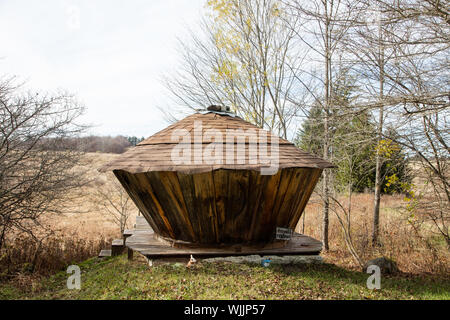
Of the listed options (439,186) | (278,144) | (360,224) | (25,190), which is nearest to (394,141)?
(439,186)

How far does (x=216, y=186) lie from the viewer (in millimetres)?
4793

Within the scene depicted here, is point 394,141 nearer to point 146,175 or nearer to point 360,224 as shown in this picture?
point 360,224

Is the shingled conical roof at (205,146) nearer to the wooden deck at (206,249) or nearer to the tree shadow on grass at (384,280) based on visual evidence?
the wooden deck at (206,249)

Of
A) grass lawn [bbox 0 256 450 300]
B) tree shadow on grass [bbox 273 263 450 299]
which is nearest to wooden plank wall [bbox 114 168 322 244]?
grass lawn [bbox 0 256 450 300]

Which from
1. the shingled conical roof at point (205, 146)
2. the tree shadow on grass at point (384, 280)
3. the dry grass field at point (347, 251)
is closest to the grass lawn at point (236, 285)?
the tree shadow on grass at point (384, 280)

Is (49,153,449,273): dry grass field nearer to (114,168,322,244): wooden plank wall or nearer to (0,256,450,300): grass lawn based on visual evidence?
(0,256,450,300): grass lawn

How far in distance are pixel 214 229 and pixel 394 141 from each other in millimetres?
4480

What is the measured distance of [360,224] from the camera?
9.99 m

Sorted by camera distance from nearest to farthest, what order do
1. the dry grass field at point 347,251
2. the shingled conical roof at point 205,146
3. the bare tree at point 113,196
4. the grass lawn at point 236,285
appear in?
1. the grass lawn at point 236,285
2. the shingled conical roof at point 205,146
3. the dry grass field at point 347,251
4. the bare tree at point 113,196

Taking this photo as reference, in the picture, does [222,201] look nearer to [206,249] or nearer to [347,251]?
[206,249]

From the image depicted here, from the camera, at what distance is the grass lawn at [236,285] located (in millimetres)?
4207

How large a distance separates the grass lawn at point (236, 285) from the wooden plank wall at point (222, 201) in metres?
0.57

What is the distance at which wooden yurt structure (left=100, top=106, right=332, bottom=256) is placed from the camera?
4719 mm
